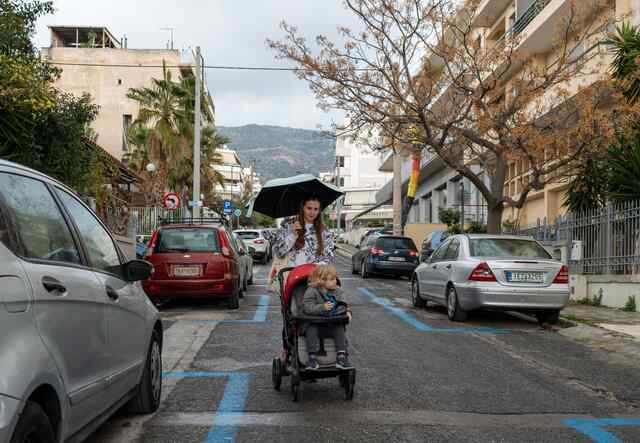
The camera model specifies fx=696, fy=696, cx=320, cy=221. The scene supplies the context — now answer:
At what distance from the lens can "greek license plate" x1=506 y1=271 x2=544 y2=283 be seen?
428 inches

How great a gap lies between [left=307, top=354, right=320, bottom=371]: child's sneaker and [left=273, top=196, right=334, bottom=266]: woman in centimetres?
100

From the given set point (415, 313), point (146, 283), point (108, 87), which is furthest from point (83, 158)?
point (108, 87)

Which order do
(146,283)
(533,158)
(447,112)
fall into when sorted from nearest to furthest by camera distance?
(146,283) → (533,158) → (447,112)

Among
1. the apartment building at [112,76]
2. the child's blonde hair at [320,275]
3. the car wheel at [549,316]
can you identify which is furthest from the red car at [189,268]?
the apartment building at [112,76]

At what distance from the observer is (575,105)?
1783 cm

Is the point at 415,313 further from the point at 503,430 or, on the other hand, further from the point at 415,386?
the point at 503,430

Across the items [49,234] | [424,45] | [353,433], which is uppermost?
[424,45]

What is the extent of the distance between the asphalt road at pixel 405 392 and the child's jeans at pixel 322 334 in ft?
1.59

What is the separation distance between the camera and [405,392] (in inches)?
241

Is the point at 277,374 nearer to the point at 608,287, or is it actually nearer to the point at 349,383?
the point at 349,383

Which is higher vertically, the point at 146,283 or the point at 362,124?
the point at 362,124

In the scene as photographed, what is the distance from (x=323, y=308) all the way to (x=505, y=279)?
19.8 feet

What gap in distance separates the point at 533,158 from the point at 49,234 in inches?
601

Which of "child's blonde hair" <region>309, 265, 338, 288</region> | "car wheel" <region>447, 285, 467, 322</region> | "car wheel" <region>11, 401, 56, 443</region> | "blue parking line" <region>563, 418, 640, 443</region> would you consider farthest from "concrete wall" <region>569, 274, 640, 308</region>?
"car wheel" <region>11, 401, 56, 443</region>
